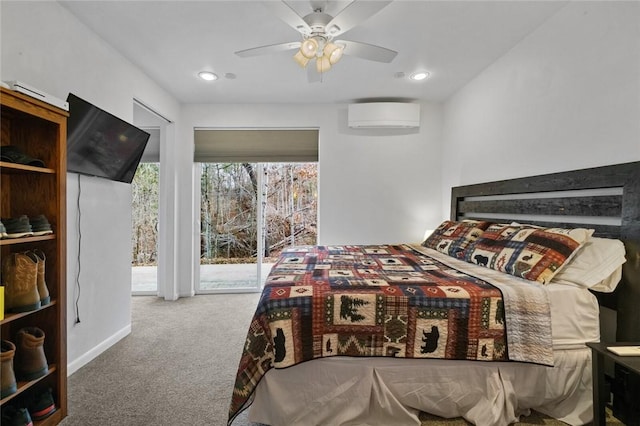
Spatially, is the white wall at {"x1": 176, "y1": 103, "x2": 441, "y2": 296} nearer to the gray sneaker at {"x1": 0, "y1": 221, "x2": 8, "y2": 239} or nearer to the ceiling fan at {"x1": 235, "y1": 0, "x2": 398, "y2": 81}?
the ceiling fan at {"x1": 235, "y1": 0, "x2": 398, "y2": 81}

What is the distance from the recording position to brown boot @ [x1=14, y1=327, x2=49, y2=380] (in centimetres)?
153

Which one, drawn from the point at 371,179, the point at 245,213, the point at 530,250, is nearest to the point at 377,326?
the point at 530,250

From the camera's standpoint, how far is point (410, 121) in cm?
389

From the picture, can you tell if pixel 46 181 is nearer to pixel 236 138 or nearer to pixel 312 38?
pixel 312 38

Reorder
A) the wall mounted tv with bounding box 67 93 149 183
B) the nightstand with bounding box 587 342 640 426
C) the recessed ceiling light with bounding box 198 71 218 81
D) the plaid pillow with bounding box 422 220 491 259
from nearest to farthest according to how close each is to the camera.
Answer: the nightstand with bounding box 587 342 640 426, the wall mounted tv with bounding box 67 93 149 183, the plaid pillow with bounding box 422 220 491 259, the recessed ceiling light with bounding box 198 71 218 81

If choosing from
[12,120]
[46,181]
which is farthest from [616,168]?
[12,120]

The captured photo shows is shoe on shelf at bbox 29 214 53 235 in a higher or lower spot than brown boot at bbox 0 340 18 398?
higher

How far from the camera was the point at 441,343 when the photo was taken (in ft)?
5.22

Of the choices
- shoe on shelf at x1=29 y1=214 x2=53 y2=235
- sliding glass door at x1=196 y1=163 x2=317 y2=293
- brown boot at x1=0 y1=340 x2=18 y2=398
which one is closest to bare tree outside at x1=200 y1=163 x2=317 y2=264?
sliding glass door at x1=196 y1=163 x2=317 y2=293

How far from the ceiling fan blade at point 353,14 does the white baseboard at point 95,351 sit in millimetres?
2879

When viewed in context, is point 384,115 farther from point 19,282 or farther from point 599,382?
point 19,282

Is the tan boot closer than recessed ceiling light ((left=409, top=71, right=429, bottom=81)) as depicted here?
Yes

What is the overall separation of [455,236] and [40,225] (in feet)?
9.69

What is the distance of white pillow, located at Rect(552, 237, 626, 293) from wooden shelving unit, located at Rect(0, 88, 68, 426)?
2.80 metres
